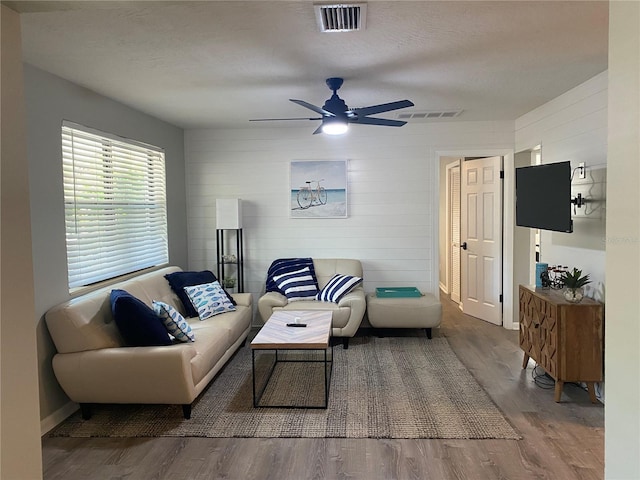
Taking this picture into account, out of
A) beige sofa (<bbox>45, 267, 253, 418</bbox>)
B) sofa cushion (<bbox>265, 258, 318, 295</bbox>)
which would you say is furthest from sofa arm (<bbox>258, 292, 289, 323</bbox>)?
beige sofa (<bbox>45, 267, 253, 418</bbox>)

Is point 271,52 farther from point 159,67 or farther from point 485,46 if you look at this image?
point 485,46

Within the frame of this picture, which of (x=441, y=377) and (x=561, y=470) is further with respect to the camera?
(x=441, y=377)

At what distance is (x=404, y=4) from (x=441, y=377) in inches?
117

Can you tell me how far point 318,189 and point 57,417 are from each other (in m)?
3.54

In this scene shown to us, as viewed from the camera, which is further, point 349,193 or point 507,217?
point 349,193

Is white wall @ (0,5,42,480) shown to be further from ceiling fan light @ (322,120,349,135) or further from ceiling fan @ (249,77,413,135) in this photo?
ceiling fan light @ (322,120,349,135)

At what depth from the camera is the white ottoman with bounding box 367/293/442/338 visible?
4.96m

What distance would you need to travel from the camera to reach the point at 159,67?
316 centimetres

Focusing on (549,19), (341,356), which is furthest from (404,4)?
(341,356)

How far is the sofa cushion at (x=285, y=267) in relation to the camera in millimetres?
5362

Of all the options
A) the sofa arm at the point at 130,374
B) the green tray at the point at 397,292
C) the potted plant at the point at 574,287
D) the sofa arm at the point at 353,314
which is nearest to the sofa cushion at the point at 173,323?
the sofa arm at the point at 130,374

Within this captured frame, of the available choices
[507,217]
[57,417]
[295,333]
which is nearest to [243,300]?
[295,333]

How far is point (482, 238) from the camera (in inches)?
227

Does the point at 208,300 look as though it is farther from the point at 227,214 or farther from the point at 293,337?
the point at 293,337
